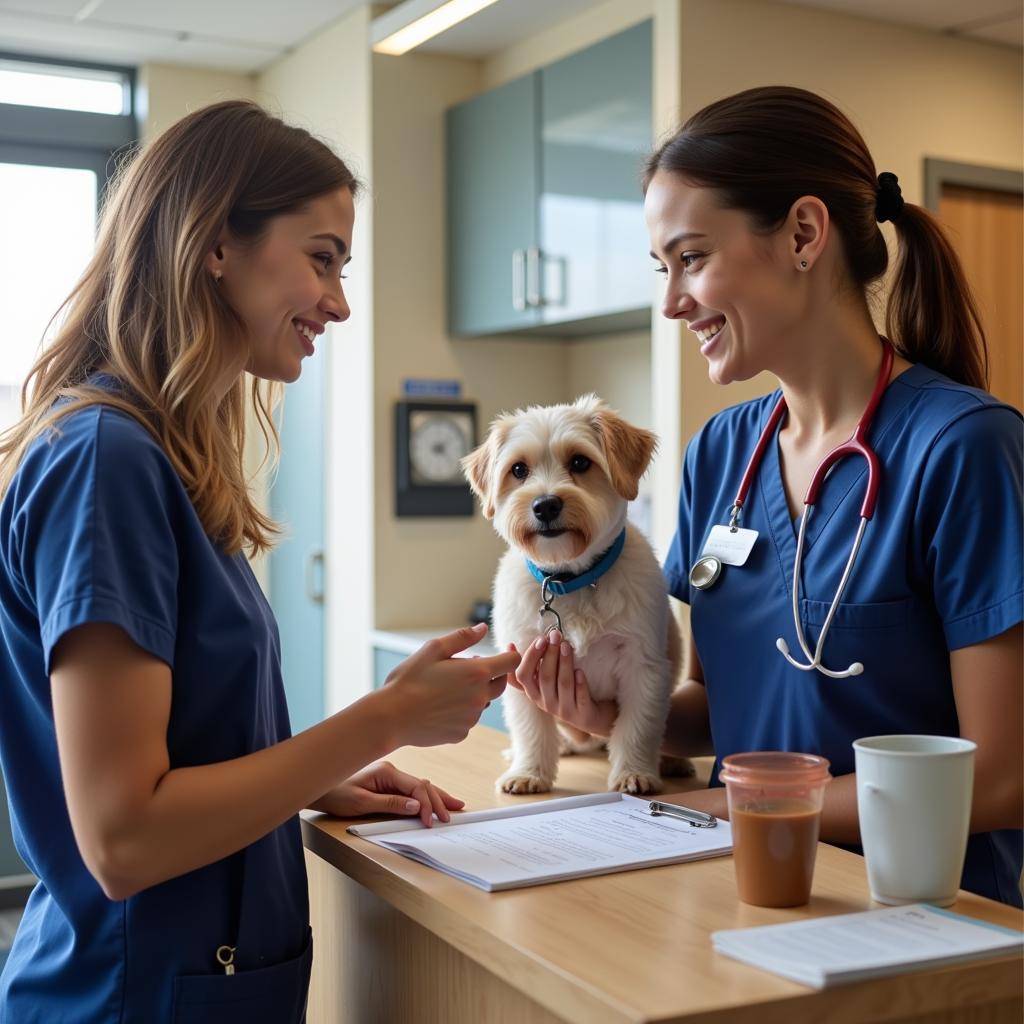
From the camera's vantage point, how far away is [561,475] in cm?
182

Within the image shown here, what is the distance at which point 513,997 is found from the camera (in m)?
1.14

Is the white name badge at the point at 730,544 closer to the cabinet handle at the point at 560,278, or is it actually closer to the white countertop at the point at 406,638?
the white countertop at the point at 406,638

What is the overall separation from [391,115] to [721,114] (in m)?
2.68

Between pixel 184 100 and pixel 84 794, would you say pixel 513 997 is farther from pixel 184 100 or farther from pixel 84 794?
pixel 184 100

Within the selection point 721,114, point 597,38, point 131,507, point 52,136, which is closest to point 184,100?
point 52,136

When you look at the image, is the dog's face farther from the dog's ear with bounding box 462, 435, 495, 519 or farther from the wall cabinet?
the wall cabinet

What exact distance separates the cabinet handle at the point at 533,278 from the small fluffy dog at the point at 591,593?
1999 millimetres

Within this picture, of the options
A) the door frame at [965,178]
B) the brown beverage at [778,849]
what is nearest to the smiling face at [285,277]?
the brown beverage at [778,849]

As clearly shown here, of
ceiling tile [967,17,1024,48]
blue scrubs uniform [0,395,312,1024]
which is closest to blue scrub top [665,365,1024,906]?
blue scrubs uniform [0,395,312,1024]

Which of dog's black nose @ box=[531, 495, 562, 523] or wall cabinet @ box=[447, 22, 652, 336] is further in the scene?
wall cabinet @ box=[447, 22, 652, 336]

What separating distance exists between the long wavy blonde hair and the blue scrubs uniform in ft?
0.18

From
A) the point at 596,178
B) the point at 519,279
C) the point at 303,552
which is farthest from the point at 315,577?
the point at 596,178

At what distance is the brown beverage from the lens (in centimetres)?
110

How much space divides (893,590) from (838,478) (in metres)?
0.17
